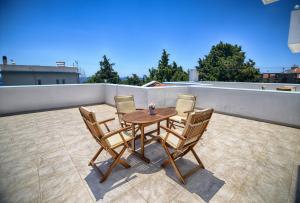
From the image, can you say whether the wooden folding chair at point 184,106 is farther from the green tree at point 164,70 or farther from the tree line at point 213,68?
the green tree at point 164,70

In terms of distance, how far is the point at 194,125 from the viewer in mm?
1917

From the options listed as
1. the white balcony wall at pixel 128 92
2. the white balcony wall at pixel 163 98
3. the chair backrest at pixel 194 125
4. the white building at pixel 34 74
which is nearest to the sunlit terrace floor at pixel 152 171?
the chair backrest at pixel 194 125

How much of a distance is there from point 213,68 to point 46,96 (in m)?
22.2

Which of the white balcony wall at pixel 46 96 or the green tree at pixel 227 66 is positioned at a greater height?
the green tree at pixel 227 66

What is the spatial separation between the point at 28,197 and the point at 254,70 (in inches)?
955

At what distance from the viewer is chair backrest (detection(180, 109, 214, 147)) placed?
6.15ft

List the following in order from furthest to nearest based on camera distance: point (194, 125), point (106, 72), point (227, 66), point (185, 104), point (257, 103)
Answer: point (106, 72) < point (227, 66) < point (257, 103) < point (185, 104) < point (194, 125)

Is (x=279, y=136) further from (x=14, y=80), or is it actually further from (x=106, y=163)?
(x=14, y=80)

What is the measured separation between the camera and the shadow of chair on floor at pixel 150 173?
6.11 ft

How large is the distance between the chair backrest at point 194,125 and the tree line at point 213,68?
1721 cm

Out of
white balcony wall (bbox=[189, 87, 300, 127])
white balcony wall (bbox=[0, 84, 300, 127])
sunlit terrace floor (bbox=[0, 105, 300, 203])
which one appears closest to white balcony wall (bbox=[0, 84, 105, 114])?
white balcony wall (bbox=[0, 84, 300, 127])

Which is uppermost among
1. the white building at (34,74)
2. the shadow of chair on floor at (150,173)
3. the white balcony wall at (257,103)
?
the white building at (34,74)

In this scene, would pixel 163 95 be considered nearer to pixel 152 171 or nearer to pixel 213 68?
pixel 152 171

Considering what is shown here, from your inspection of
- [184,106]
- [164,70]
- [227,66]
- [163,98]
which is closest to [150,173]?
[184,106]
